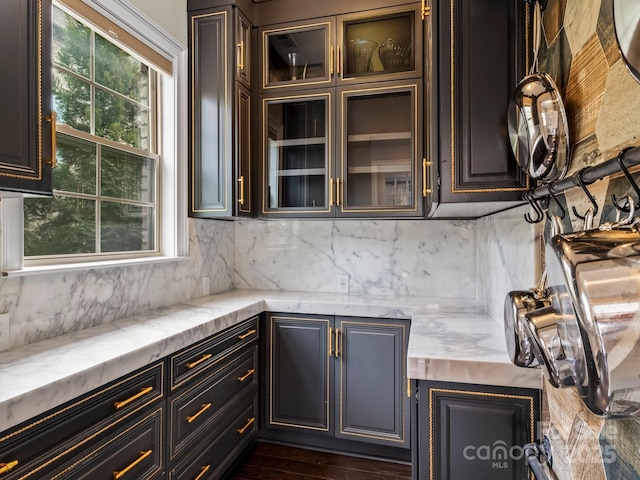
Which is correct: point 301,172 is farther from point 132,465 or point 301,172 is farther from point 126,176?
point 132,465

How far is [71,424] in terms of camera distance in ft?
3.67

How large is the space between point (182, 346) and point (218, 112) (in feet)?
4.56

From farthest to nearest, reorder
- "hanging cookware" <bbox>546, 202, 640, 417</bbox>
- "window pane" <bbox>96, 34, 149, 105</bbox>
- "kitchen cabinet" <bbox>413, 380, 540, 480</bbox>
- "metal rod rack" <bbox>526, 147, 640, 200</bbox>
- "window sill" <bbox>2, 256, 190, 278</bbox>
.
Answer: "window pane" <bbox>96, 34, 149, 105</bbox> < "window sill" <bbox>2, 256, 190, 278</bbox> < "kitchen cabinet" <bbox>413, 380, 540, 480</bbox> < "metal rod rack" <bbox>526, 147, 640, 200</bbox> < "hanging cookware" <bbox>546, 202, 640, 417</bbox>

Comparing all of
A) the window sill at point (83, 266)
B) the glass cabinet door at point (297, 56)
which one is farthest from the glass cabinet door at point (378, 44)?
the window sill at point (83, 266)

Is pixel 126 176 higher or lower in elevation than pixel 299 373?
higher

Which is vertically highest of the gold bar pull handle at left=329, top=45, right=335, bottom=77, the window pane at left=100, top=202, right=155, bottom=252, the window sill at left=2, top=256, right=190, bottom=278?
the gold bar pull handle at left=329, top=45, right=335, bottom=77

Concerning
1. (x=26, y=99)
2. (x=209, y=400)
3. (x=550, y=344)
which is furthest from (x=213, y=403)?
(x=550, y=344)

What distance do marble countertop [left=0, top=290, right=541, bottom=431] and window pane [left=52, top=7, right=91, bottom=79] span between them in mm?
1190

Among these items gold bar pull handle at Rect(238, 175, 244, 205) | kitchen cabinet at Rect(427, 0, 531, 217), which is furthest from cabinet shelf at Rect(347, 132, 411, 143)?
kitchen cabinet at Rect(427, 0, 531, 217)

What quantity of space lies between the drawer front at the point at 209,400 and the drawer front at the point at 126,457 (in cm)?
9

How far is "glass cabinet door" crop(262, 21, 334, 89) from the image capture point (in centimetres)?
233

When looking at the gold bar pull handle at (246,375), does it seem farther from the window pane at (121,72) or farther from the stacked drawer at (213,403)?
the window pane at (121,72)

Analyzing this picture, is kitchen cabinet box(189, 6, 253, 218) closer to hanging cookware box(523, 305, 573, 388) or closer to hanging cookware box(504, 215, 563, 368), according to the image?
hanging cookware box(504, 215, 563, 368)

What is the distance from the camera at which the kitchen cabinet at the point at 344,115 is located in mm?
2230
